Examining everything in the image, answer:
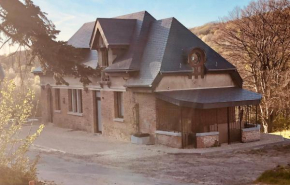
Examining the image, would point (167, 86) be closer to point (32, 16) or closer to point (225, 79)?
point (225, 79)

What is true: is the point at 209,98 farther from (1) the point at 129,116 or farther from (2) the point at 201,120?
(1) the point at 129,116

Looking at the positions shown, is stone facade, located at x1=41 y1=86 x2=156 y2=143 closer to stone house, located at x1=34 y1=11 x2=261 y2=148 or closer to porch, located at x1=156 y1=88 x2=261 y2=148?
stone house, located at x1=34 y1=11 x2=261 y2=148

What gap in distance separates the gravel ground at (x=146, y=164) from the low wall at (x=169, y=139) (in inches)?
17.0

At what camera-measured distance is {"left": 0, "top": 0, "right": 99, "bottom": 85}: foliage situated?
48.2ft

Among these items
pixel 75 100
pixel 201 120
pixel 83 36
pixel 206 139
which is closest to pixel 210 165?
pixel 206 139

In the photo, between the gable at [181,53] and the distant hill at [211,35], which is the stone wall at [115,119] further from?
the distant hill at [211,35]

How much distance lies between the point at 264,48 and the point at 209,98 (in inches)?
432

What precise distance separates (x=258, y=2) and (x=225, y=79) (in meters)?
9.66

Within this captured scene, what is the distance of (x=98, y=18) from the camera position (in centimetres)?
2441

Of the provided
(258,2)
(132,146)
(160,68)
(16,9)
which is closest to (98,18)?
(160,68)

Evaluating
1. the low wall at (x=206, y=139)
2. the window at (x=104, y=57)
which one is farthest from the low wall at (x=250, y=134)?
the window at (x=104, y=57)

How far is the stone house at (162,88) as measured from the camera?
2039 cm

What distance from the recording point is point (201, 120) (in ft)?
68.4

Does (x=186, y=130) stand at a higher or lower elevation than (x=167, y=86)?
lower
